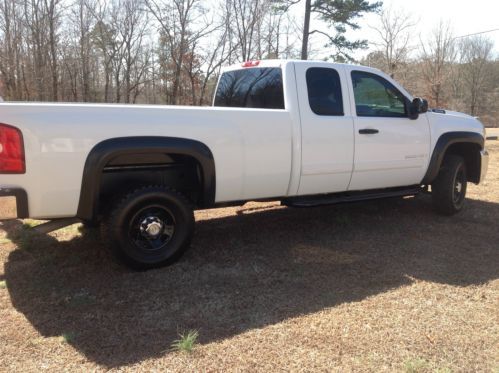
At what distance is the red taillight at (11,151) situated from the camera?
3316mm

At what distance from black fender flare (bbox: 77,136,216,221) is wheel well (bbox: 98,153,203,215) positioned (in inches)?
5.5

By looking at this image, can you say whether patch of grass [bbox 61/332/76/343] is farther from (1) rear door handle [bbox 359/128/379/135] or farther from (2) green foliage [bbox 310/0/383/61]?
(2) green foliage [bbox 310/0/383/61]

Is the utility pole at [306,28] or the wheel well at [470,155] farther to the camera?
the utility pole at [306,28]

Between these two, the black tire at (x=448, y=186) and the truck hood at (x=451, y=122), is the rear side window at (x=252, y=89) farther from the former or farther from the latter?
the black tire at (x=448, y=186)

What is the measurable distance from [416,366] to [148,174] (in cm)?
272

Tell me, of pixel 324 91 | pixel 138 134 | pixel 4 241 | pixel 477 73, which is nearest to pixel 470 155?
pixel 324 91

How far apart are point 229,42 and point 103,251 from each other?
90.4 feet

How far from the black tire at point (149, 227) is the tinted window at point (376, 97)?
7.67 feet

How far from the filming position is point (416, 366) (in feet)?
9.05

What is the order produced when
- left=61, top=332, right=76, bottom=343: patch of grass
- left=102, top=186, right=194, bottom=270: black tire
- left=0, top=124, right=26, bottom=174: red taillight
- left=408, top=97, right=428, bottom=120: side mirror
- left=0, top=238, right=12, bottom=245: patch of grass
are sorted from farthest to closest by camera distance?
left=408, top=97, right=428, bottom=120: side mirror
left=0, top=238, right=12, bottom=245: patch of grass
left=102, top=186, right=194, bottom=270: black tire
left=0, top=124, right=26, bottom=174: red taillight
left=61, top=332, right=76, bottom=343: patch of grass

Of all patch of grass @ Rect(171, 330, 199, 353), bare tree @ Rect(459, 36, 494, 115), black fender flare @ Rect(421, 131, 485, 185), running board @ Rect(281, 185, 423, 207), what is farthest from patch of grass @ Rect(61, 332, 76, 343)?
bare tree @ Rect(459, 36, 494, 115)

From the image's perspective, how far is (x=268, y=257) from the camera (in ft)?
15.3

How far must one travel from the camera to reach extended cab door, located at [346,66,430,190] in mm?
5215

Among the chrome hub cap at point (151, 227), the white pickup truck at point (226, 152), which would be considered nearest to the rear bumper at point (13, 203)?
the white pickup truck at point (226, 152)
